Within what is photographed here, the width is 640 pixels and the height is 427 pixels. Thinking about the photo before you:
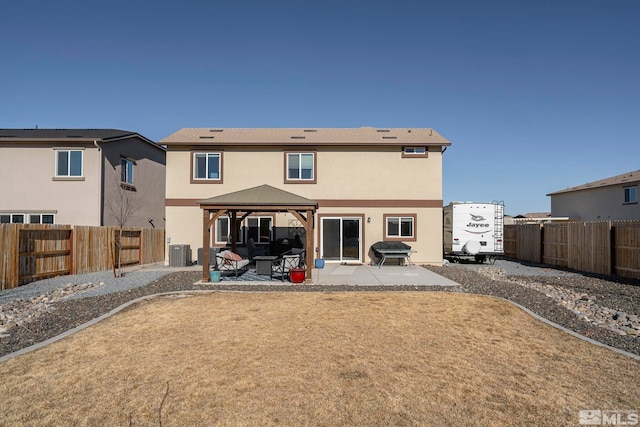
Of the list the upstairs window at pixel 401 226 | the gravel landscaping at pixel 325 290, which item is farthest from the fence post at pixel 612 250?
the upstairs window at pixel 401 226

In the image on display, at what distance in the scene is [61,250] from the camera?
1388cm

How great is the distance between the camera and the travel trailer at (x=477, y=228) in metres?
18.6

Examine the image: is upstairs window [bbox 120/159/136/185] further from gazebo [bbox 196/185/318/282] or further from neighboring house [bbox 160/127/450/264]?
gazebo [bbox 196/185/318/282]

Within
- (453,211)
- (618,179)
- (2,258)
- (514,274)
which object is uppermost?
(618,179)

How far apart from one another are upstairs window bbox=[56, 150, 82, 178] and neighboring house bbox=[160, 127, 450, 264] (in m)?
5.02

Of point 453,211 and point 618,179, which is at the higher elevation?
point 618,179

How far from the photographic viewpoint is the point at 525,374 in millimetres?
5121

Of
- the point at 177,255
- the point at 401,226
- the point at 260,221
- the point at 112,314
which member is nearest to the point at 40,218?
the point at 177,255

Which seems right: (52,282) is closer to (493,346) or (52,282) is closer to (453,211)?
(493,346)

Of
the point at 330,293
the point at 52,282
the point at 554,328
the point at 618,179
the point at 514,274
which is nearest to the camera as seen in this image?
the point at 554,328

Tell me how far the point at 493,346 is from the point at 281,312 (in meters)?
4.52

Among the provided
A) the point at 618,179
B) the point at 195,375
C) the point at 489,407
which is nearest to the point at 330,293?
the point at 195,375

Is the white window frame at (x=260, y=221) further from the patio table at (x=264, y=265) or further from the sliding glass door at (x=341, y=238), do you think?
the patio table at (x=264, y=265)

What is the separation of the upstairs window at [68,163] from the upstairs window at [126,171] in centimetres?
215
